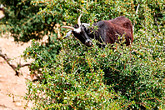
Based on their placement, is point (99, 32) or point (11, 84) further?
point (11, 84)

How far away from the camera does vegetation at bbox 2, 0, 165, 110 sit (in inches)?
115

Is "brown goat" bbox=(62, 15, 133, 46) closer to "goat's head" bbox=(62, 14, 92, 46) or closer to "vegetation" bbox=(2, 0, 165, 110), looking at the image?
"goat's head" bbox=(62, 14, 92, 46)

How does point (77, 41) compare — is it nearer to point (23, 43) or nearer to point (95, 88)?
point (95, 88)

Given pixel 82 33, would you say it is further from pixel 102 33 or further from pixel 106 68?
pixel 106 68

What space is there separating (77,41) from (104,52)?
72 cm

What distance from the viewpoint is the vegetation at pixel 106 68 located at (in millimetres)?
2924

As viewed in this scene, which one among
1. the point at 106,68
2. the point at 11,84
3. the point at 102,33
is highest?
the point at 102,33

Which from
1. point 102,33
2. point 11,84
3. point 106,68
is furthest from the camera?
point 11,84

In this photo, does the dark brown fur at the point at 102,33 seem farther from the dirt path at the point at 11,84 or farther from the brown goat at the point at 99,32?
the dirt path at the point at 11,84

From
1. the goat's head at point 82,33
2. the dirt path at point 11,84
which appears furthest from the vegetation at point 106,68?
the dirt path at point 11,84

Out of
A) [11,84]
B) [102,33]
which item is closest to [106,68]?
[102,33]

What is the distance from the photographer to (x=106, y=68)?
3.40 meters

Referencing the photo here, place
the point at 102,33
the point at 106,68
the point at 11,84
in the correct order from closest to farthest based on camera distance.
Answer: the point at 106,68
the point at 102,33
the point at 11,84

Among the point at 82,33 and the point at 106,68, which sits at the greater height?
the point at 82,33
